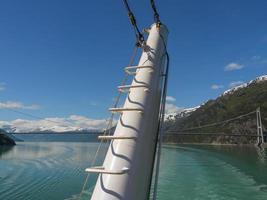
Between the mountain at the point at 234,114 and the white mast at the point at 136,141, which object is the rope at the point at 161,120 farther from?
the mountain at the point at 234,114

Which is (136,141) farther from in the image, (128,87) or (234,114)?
(234,114)

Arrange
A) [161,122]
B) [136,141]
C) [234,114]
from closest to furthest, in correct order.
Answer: [136,141]
[161,122]
[234,114]

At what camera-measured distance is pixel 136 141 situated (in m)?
2.92

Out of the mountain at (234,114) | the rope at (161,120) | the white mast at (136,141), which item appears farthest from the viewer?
the mountain at (234,114)

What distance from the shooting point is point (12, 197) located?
48.5ft


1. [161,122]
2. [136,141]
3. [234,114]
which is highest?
[234,114]

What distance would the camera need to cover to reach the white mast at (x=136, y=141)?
2.68 meters

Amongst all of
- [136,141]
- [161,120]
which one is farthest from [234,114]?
[136,141]

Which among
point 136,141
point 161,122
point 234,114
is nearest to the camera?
point 136,141

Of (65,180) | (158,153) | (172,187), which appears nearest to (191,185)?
(172,187)

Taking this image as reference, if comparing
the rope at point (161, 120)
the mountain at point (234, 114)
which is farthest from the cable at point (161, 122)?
the mountain at point (234, 114)

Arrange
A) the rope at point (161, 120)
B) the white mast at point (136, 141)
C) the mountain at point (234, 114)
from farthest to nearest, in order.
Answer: the mountain at point (234, 114) < the rope at point (161, 120) < the white mast at point (136, 141)

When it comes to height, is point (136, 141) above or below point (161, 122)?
below

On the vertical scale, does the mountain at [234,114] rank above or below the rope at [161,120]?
above
